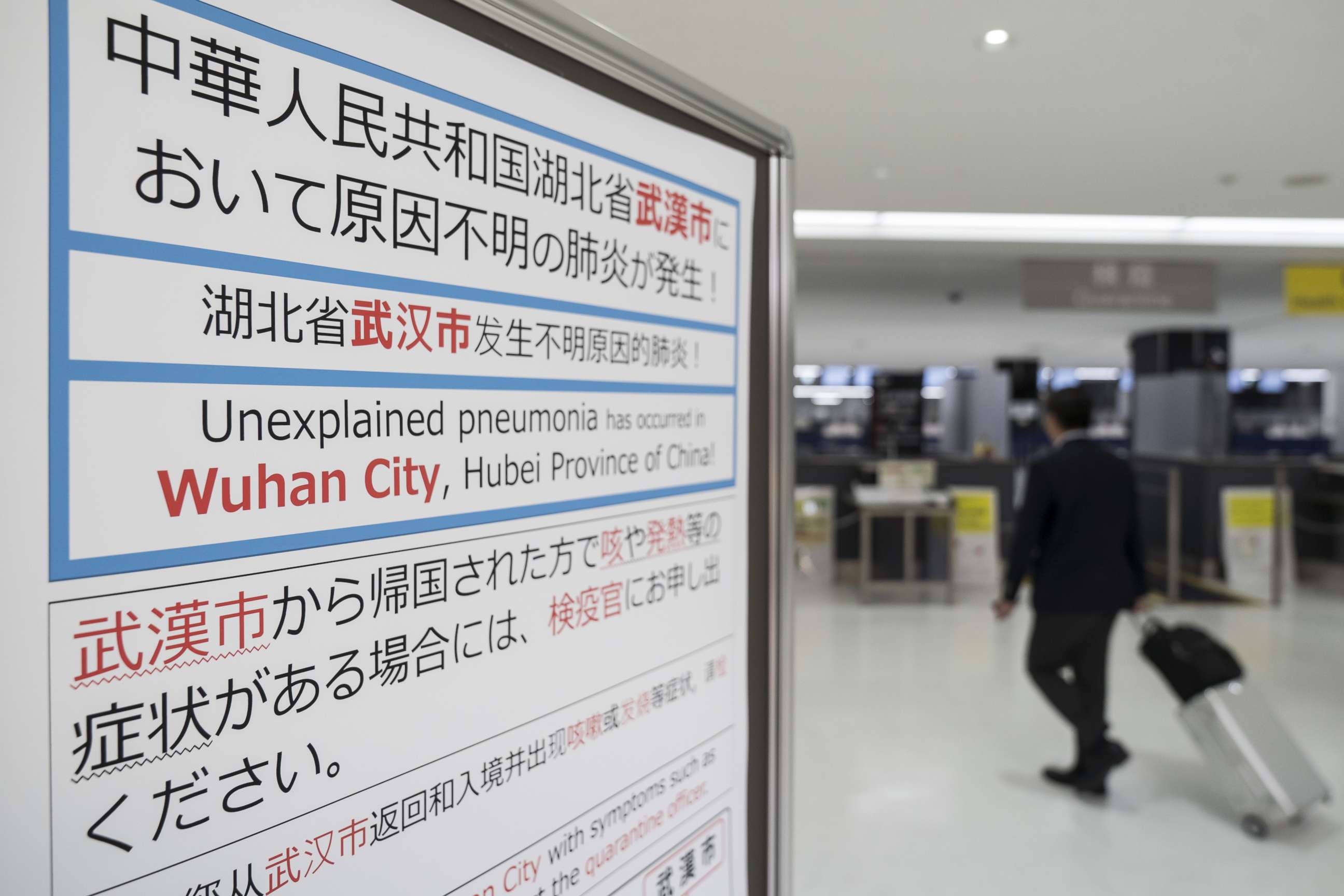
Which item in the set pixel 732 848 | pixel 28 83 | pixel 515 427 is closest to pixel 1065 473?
pixel 732 848

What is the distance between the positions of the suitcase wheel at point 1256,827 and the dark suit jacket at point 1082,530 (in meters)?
0.81

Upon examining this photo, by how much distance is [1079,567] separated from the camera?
3107 mm

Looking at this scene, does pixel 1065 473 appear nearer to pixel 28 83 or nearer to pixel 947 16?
pixel 947 16

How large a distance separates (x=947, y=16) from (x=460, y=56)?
2.47m

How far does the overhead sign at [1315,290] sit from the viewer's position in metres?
6.37

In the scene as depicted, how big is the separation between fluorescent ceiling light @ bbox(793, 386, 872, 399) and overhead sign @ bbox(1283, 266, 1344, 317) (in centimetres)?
884

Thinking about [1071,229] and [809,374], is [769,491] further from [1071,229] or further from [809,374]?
[809,374]

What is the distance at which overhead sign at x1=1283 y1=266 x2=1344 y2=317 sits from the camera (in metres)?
6.37

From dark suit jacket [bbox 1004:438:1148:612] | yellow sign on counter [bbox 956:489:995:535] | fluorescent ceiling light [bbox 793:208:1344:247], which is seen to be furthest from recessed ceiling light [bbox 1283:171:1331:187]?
yellow sign on counter [bbox 956:489:995:535]

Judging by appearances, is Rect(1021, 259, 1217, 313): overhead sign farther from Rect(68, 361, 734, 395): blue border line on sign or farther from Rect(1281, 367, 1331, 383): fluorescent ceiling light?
Rect(1281, 367, 1331, 383): fluorescent ceiling light

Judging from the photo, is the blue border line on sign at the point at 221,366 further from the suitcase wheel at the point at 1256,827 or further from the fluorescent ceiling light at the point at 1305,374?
the fluorescent ceiling light at the point at 1305,374

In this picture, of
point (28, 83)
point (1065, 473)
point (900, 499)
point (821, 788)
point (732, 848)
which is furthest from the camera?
point (900, 499)

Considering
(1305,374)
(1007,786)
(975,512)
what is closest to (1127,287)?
(975,512)

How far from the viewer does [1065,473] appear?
3115 mm
